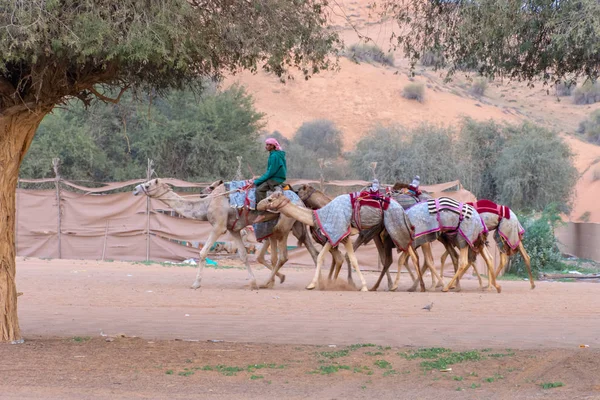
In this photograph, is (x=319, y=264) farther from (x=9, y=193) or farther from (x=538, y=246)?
(x=538, y=246)

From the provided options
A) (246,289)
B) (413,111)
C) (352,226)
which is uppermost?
(413,111)

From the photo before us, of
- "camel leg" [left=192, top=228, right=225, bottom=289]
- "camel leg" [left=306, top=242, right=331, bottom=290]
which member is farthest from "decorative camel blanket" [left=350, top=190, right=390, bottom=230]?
"camel leg" [left=192, top=228, right=225, bottom=289]

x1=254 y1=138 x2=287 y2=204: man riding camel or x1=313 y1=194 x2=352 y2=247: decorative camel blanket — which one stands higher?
x1=254 y1=138 x2=287 y2=204: man riding camel

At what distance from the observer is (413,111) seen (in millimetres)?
63438

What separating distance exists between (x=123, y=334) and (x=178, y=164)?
28723 mm

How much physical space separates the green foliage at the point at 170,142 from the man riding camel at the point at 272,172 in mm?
20061

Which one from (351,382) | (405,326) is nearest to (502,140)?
(405,326)

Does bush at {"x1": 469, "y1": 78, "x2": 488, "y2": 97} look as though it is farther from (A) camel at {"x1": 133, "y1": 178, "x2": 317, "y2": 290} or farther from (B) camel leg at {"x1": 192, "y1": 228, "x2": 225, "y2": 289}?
(B) camel leg at {"x1": 192, "y1": 228, "x2": 225, "y2": 289}

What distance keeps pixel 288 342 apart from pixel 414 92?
55.3 m

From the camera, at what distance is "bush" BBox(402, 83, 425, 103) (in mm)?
64688

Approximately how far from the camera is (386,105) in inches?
2530

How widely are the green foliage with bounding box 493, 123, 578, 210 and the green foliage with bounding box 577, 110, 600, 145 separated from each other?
17.5 metres

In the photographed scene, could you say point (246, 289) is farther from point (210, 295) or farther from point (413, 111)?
point (413, 111)

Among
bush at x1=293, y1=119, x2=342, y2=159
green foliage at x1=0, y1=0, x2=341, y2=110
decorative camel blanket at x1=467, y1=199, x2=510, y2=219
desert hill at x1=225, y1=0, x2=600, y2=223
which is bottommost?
decorative camel blanket at x1=467, y1=199, x2=510, y2=219
